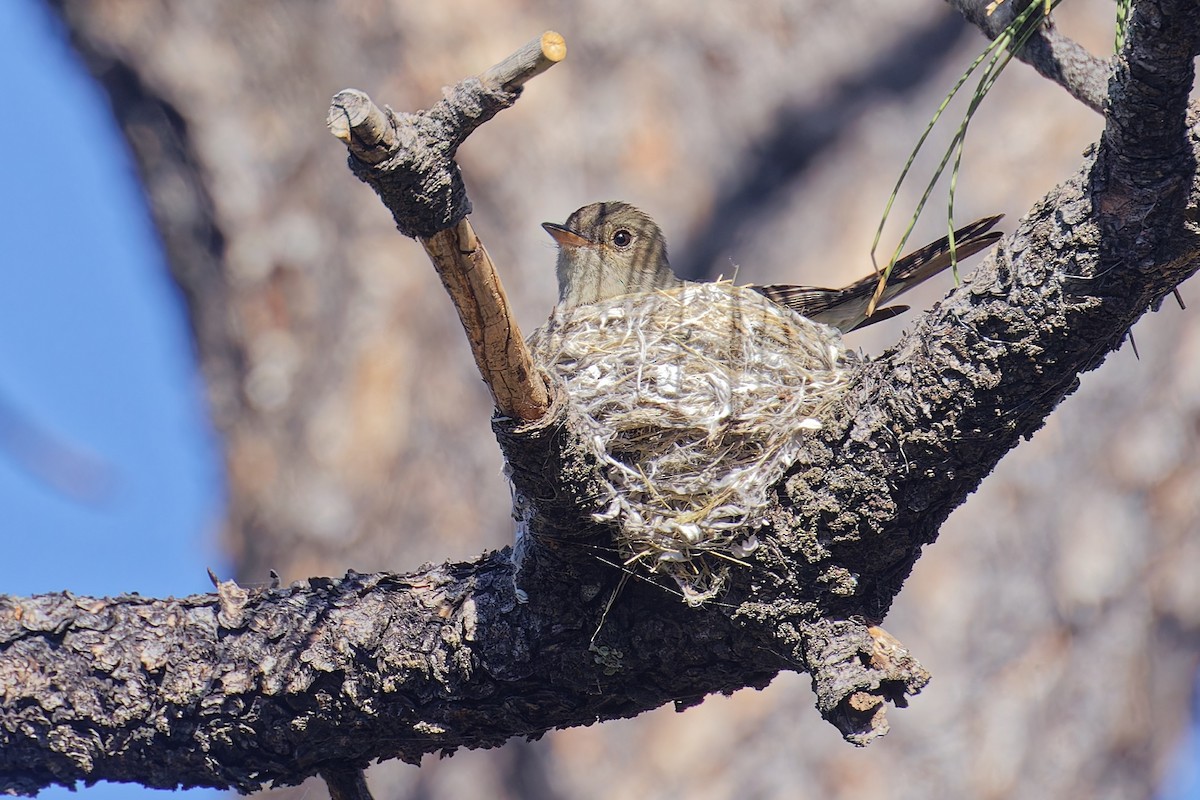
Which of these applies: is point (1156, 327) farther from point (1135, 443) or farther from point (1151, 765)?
point (1151, 765)

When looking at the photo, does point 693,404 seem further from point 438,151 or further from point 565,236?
point 565,236

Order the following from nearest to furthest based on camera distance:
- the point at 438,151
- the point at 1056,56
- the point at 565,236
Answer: the point at 438,151 → the point at 1056,56 → the point at 565,236

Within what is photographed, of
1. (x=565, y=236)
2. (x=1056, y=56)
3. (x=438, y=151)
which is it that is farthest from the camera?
(x=565, y=236)

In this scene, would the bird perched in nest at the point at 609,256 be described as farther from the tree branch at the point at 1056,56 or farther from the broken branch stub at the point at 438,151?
the broken branch stub at the point at 438,151

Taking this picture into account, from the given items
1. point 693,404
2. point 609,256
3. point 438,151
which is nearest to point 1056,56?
point 693,404

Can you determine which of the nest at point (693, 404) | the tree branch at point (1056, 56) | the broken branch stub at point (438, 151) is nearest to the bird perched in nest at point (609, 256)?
the nest at point (693, 404)
